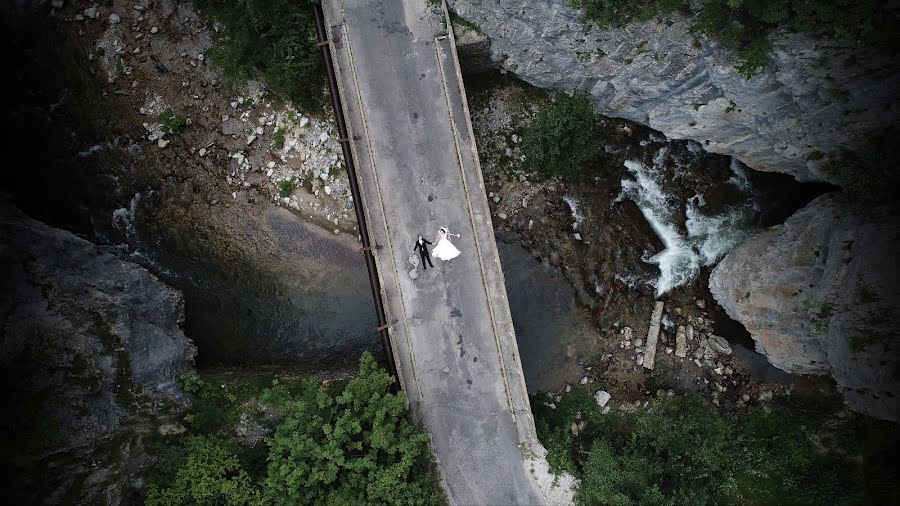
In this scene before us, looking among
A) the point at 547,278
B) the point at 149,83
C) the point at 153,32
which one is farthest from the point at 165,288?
the point at 547,278

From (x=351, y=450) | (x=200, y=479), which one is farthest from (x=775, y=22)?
(x=200, y=479)

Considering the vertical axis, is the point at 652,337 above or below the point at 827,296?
below

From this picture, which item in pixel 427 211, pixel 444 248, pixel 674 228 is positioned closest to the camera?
pixel 444 248

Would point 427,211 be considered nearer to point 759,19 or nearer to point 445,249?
point 445,249

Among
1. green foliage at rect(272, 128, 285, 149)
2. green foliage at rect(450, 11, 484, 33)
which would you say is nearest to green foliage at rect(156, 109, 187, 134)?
green foliage at rect(272, 128, 285, 149)

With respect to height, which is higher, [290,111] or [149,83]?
[149,83]

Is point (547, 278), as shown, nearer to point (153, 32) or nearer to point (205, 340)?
point (205, 340)

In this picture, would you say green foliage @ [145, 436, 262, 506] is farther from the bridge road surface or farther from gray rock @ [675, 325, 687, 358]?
gray rock @ [675, 325, 687, 358]

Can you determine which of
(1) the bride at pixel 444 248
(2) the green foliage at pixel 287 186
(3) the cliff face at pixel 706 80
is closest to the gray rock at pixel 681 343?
(3) the cliff face at pixel 706 80
